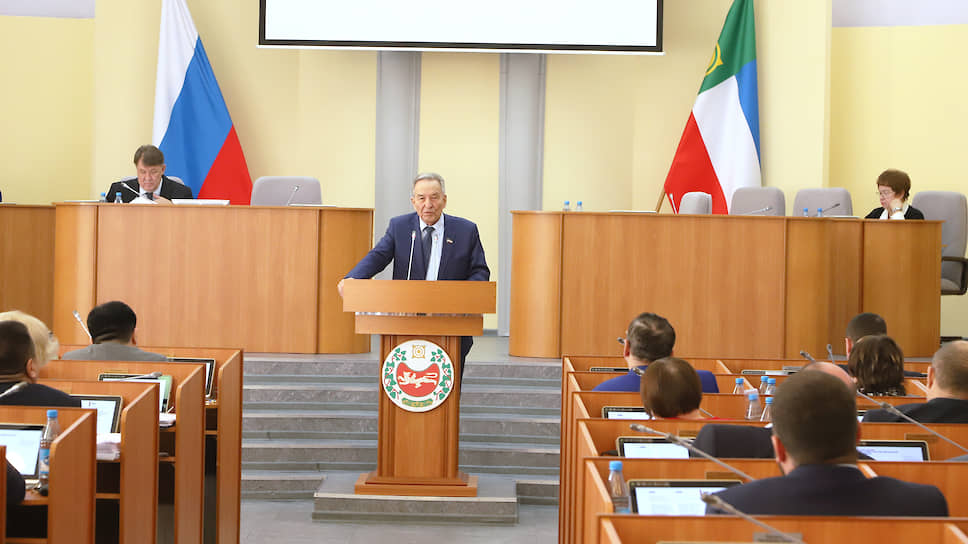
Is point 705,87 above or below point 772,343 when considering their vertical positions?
above

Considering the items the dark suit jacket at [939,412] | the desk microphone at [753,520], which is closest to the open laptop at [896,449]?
→ the dark suit jacket at [939,412]

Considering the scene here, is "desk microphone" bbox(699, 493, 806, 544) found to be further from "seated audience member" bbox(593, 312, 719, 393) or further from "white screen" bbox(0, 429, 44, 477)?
"seated audience member" bbox(593, 312, 719, 393)

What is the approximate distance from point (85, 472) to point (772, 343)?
15.6 ft

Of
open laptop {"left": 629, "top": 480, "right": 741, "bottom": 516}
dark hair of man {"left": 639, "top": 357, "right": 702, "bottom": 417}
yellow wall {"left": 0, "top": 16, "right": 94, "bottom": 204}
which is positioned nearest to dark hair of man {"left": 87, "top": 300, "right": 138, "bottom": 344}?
dark hair of man {"left": 639, "top": 357, "right": 702, "bottom": 417}

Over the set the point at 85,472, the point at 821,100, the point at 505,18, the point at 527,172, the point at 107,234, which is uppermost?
the point at 505,18

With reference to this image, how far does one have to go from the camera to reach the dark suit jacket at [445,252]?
4.91 meters

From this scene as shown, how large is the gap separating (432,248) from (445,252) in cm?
8

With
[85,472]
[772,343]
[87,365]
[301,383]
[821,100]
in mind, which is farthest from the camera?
[821,100]

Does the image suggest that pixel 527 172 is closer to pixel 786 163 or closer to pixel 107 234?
pixel 786 163

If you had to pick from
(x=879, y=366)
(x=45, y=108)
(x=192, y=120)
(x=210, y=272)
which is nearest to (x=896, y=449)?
(x=879, y=366)

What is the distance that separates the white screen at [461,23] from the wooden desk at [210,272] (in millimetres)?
2829

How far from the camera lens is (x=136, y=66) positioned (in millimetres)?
8992

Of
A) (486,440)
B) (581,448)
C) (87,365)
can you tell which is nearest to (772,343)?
(486,440)

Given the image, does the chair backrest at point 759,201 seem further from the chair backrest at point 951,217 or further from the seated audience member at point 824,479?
the seated audience member at point 824,479
